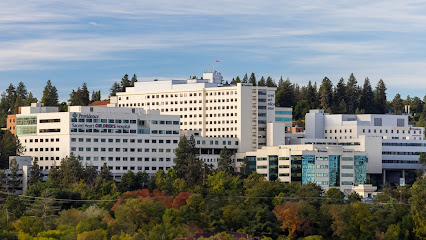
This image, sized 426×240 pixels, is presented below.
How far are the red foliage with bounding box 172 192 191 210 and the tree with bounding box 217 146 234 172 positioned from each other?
28422 mm

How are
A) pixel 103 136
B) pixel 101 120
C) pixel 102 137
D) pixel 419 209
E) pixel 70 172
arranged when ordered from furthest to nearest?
pixel 101 120 → pixel 103 136 → pixel 102 137 → pixel 70 172 → pixel 419 209

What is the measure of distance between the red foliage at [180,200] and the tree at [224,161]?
28.4 meters

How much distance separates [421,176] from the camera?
191 m

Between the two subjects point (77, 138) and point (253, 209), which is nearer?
point (253, 209)

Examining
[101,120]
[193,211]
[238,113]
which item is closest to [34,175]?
[101,120]

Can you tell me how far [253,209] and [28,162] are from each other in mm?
44738

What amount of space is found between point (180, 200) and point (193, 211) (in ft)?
20.6

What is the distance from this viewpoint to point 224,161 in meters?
181

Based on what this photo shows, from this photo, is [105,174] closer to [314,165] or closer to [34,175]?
[34,175]

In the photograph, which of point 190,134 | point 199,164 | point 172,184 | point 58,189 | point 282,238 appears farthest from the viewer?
point 190,134

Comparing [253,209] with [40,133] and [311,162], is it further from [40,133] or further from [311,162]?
[40,133]

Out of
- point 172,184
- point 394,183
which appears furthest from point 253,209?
point 394,183

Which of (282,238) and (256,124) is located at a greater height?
(256,124)

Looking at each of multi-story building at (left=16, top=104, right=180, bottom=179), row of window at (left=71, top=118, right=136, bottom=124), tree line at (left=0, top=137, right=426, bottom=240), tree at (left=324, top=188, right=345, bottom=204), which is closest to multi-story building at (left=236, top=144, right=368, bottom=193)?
tree line at (left=0, top=137, right=426, bottom=240)
